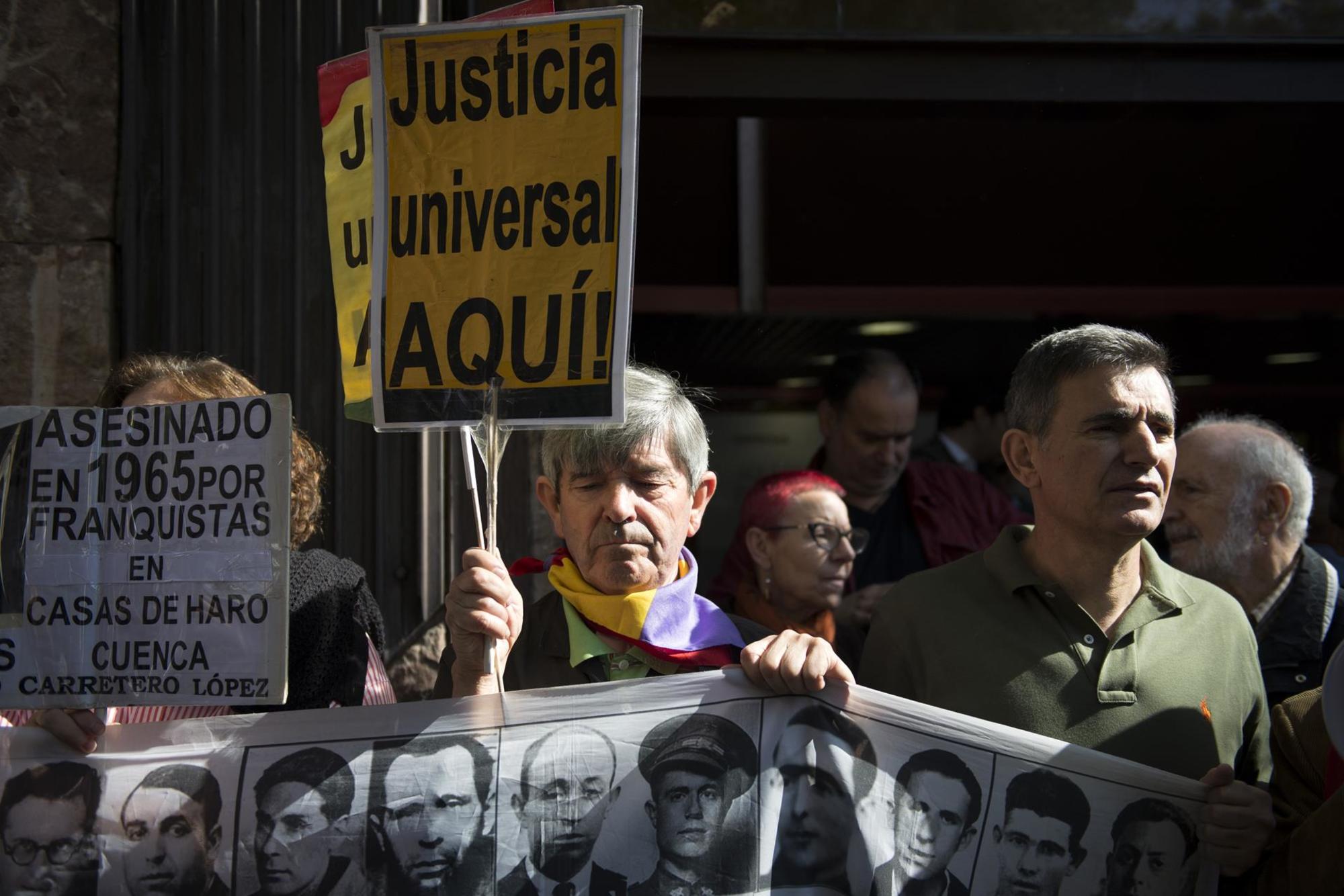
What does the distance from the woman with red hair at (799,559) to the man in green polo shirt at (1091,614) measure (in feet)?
2.20

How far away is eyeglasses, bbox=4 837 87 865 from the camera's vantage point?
201 centimetres

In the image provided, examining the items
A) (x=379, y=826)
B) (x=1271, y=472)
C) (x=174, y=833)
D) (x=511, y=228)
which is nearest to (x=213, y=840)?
(x=174, y=833)

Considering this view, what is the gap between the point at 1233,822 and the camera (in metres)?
1.98

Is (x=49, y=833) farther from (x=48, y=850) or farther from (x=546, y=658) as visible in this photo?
(x=546, y=658)

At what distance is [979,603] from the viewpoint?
7.76 feet

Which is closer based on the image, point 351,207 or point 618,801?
point 618,801

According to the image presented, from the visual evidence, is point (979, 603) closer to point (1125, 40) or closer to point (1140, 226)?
point (1125, 40)

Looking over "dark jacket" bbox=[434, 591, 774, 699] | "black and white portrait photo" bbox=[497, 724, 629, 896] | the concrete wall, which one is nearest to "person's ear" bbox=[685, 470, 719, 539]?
"dark jacket" bbox=[434, 591, 774, 699]

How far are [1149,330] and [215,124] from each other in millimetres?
4683

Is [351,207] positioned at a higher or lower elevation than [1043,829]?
higher

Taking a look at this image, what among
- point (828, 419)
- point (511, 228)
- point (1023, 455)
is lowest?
point (1023, 455)

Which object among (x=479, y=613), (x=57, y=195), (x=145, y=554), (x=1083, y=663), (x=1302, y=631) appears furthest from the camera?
(x=57, y=195)

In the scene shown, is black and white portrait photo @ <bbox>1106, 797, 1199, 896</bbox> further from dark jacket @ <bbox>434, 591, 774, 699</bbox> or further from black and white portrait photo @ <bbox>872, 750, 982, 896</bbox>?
dark jacket @ <bbox>434, 591, 774, 699</bbox>

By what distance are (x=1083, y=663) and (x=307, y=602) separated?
1.44 metres
